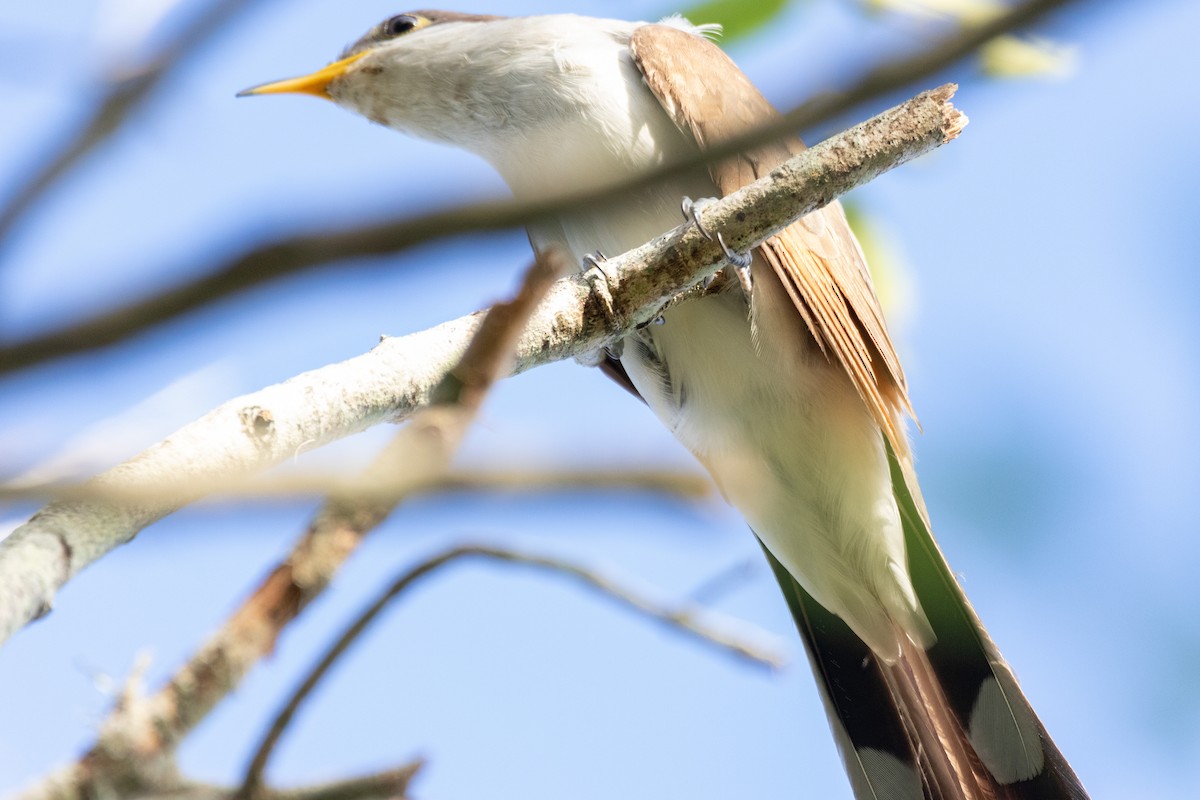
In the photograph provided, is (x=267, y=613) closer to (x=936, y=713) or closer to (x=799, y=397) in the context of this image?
(x=799, y=397)

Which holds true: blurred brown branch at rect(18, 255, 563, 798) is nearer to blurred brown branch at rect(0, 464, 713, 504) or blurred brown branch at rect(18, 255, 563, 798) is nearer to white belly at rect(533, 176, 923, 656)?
blurred brown branch at rect(0, 464, 713, 504)

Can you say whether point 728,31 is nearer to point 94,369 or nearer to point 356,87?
point 356,87

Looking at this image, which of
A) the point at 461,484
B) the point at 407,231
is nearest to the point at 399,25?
the point at 461,484

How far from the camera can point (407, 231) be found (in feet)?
1.54

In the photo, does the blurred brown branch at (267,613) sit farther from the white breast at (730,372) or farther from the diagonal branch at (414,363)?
the white breast at (730,372)

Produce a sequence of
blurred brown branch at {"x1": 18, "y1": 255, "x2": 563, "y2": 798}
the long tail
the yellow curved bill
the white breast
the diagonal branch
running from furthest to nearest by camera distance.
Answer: the yellow curved bill, the white breast, the long tail, the diagonal branch, blurred brown branch at {"x1": 18, "y1": 255, "x2": 563, "y2": 798}

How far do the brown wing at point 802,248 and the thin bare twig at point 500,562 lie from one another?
4.74 feet

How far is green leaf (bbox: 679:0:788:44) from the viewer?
2.75 m

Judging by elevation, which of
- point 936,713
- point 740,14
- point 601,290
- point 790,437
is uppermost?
point 740,14

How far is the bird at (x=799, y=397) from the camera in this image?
109 inches

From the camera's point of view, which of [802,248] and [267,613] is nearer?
[267,613]

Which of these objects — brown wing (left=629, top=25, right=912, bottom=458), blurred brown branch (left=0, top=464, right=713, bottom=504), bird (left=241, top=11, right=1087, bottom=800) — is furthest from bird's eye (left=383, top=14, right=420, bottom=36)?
blurred brown branch (left=0, top=464, right=713, bottom=504)

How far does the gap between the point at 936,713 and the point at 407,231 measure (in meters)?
2.69

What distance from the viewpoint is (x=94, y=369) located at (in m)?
0.46
